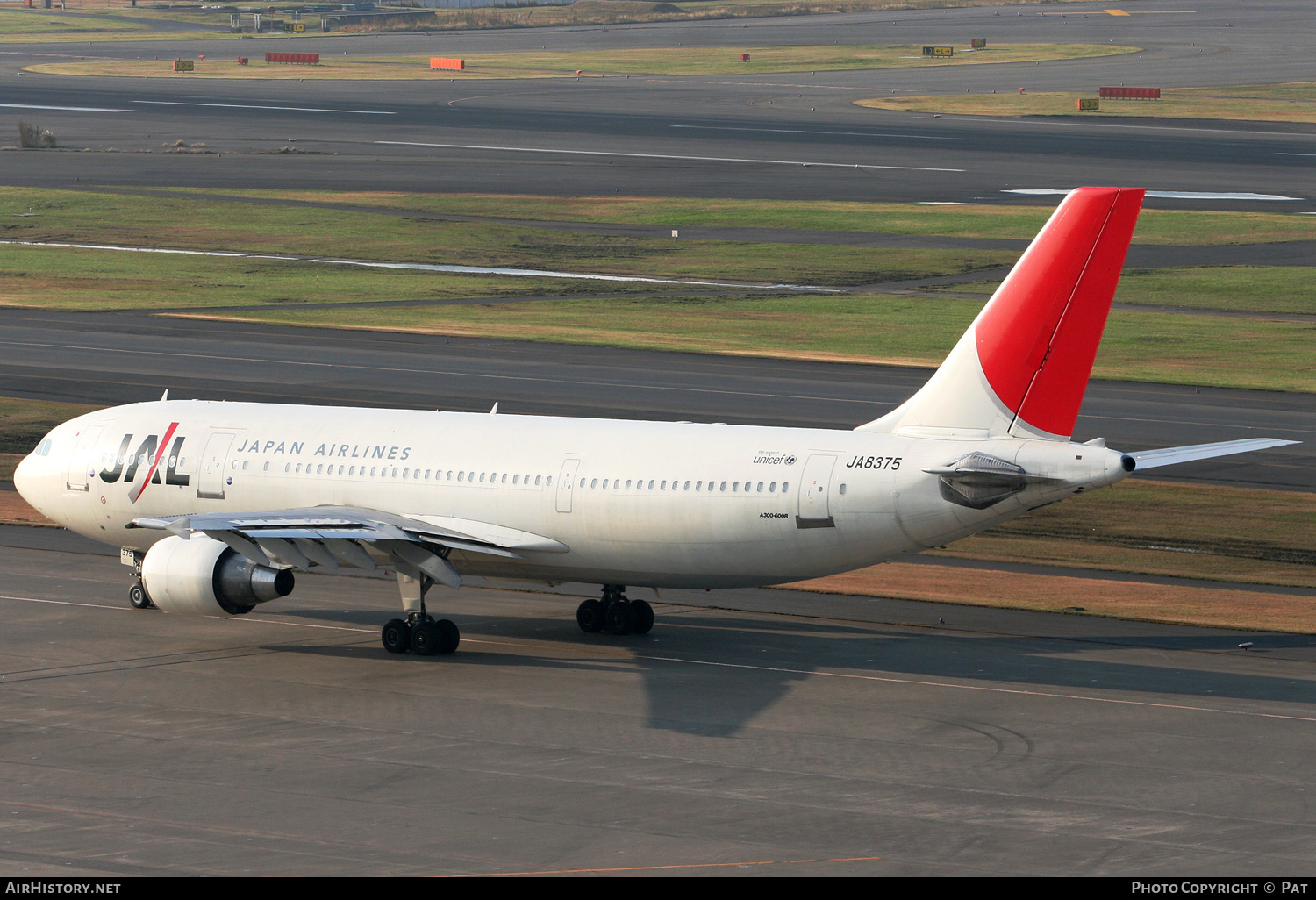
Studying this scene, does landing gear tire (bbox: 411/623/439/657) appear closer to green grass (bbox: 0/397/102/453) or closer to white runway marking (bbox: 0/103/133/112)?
green grass (bbox: 0/397/102/453)

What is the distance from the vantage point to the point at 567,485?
132 ft

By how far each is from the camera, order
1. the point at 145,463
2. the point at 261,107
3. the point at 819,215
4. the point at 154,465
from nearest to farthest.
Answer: the point at 154,465, the point at 145,463, the point at 819,215, the point at 261,107

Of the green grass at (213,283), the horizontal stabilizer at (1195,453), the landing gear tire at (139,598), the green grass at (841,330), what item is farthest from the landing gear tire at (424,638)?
the green grass at (213,283)

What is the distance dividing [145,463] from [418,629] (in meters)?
8.94

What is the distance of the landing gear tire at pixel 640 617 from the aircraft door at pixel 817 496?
6.34 metres

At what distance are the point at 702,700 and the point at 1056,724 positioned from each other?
694 cm

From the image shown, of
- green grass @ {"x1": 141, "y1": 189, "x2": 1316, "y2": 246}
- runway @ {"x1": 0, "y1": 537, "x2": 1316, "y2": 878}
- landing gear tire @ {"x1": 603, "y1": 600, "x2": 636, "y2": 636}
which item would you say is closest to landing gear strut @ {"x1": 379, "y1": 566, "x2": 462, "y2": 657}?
runway @ {"x1": 0, "y1": 537, "x2": 1316, "y2": 878}

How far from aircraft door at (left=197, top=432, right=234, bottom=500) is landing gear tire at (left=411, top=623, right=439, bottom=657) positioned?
6504 millimetres

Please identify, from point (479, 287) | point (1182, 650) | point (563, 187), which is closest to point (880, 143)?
point (563, 187)

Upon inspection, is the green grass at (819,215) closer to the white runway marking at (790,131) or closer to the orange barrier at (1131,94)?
the white runway marking at (790,131)

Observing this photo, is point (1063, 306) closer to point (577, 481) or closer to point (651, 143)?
point (577, 481)

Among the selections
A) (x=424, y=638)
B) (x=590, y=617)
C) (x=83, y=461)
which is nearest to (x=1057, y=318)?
(x=590, y=617)
